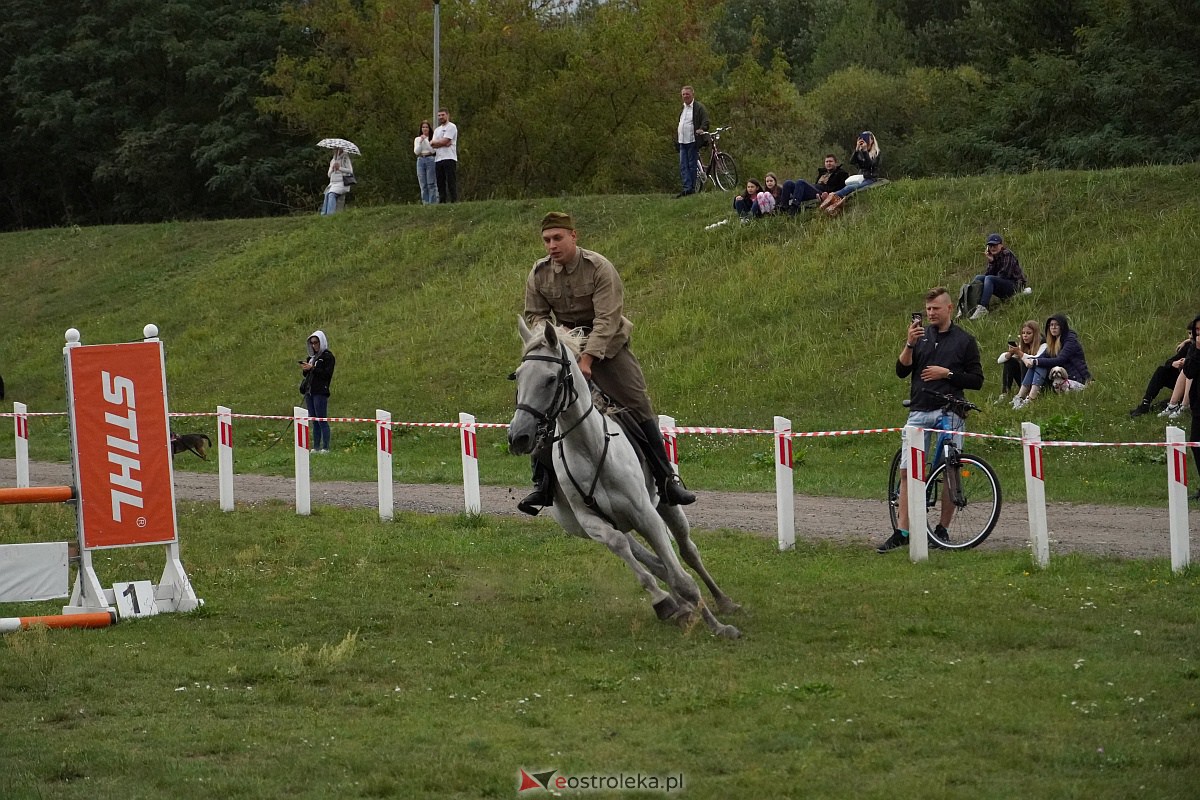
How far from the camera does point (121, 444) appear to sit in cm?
1215

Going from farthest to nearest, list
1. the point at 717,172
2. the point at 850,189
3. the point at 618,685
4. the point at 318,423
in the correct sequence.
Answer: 1. the point at 717,172
2. the point at 850,189
3. the point at 318,423
4. the point at 618,685

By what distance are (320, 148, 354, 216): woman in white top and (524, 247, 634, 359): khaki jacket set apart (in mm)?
30864

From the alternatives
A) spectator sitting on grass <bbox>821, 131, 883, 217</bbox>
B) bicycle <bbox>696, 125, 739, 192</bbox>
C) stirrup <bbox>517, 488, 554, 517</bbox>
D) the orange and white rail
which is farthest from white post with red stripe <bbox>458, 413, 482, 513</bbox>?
bicycle <bbox>696, 125, 739, 192</bbox>

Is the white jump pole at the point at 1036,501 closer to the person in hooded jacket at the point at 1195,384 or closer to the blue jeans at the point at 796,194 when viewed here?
the person in hooded jacket at the point at 1195,384

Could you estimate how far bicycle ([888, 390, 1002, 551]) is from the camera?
46.6 feet

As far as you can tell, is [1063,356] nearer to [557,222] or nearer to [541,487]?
[557,222]

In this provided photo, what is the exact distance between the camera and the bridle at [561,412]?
403 inches

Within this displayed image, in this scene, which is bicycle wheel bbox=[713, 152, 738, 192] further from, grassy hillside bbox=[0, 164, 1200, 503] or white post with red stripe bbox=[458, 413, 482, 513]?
white post with red stripe bbox=[458, 413, 482, 513]

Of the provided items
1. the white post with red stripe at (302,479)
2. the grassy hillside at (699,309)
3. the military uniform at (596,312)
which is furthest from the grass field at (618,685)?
the grassy hillside at (699,309)

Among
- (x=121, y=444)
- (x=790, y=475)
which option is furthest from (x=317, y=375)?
(x=121, y=444)

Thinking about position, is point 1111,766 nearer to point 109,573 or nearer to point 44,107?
point 109,573

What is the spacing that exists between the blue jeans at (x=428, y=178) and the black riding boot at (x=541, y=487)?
3029 cm

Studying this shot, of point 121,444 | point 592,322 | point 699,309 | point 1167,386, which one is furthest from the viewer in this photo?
point 699,309

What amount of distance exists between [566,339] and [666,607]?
1979 millimetres
